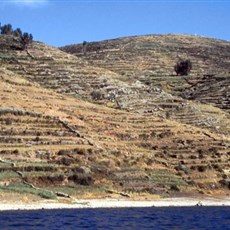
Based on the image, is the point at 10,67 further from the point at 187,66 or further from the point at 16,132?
the point at 187,66

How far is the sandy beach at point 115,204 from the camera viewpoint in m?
69.9

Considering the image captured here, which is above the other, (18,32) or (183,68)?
(18,32)

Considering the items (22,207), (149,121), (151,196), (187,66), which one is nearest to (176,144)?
(149,121)

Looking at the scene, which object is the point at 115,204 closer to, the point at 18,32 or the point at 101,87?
the point at 101,87

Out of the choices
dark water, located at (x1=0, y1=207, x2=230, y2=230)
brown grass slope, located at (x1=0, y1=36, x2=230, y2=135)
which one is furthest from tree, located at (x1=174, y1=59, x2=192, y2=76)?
dark water, located at (x1=0, y1=207, x2=230, y2=230)

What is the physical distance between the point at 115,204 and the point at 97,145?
1652cm

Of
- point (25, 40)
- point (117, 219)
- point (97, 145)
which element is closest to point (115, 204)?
point (97, 145)

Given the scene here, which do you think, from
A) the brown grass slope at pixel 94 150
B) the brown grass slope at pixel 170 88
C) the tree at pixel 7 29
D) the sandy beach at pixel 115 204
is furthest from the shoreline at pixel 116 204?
the tree at pixel 7 29

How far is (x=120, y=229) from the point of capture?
4941 cm

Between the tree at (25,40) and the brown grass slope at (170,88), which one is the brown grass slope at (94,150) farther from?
the tree at (25,40)

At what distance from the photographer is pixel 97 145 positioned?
92438 millimetres

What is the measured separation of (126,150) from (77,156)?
9.72 metres

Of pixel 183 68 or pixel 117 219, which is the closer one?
pixel 117 219

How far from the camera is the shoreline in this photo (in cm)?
6994
